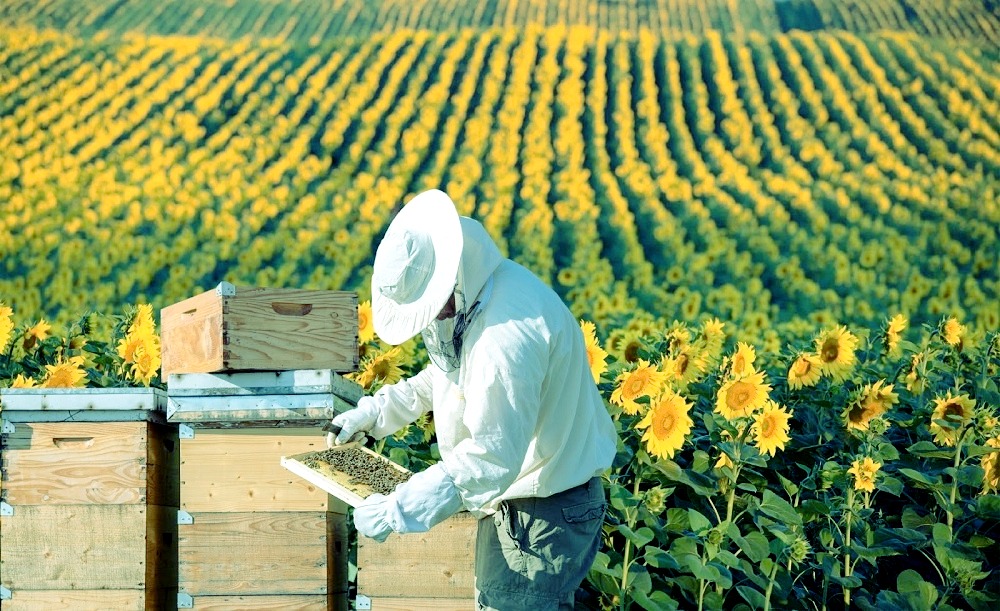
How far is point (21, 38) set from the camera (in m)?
8.00

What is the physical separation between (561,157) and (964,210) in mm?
2486

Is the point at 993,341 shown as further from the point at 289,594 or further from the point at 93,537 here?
the point at 93,537

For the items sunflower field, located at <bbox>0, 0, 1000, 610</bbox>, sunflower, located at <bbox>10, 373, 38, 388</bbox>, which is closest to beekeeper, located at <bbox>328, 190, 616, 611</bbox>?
sunflower, located at <bbox>10, 373, 38, 388</bbox>

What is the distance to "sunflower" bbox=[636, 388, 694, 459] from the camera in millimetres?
4125

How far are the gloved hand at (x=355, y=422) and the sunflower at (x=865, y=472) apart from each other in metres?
1.72

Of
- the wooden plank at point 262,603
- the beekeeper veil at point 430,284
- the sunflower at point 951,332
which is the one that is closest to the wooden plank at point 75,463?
the wooden plank at point 262,603

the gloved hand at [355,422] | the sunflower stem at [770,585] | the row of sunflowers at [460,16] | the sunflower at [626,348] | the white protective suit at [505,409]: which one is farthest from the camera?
the row of sunflowers at [460,16]

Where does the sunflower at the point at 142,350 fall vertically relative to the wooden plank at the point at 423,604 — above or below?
above

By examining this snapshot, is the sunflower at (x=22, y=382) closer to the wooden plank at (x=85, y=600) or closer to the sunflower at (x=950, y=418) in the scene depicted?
the wooden plank at (x=85, y=600)

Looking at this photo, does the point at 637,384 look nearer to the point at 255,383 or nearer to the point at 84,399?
the point at 255,383

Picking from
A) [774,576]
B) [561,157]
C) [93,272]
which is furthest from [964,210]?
[93,272]

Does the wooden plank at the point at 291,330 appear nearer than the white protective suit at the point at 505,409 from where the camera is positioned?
No

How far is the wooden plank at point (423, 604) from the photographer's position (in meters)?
3.69

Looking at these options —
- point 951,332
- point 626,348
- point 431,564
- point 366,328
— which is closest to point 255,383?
point 431,564
